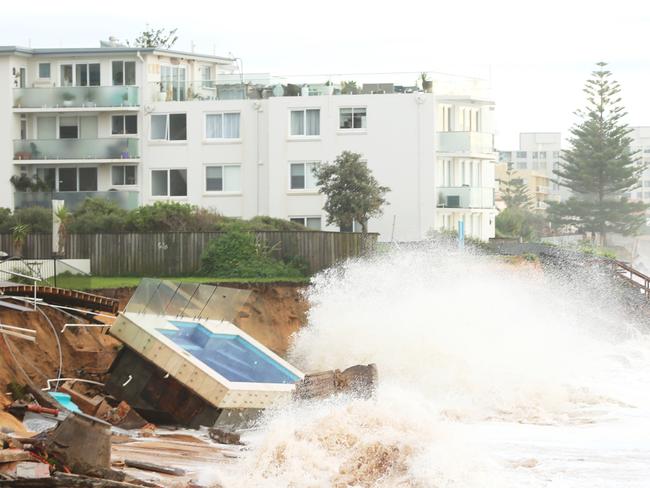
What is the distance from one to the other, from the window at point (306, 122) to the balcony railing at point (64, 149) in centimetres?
646

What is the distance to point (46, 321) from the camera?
29219 mm

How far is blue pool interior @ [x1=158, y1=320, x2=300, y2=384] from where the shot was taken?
Result: 28.6 m

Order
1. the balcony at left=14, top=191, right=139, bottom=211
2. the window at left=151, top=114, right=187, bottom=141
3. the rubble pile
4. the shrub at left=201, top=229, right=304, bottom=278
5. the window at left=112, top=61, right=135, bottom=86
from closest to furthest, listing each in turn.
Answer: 1. the rubble pile
2. the shrub at left=201, top=229, right=304, bottom=278
3. the balcony at left=14, top=191, right=139, bottom=211
4. the window at left=151, top=114, right=187, bottom=141
5. the window at left=112, top=61, right=135, bottom=86

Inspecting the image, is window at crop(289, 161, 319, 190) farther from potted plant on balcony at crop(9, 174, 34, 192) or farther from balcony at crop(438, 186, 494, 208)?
potted plant on balcony at crop(9, 174, 34, 192)

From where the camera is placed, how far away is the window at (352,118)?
2205 inches

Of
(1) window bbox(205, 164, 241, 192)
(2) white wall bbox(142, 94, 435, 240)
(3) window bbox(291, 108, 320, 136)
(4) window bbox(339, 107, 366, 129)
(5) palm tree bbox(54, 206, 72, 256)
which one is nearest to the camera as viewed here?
(5) palm tree bbox(54, 206, 72, 256)

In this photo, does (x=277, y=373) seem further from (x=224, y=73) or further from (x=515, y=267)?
(x=224, y=73)

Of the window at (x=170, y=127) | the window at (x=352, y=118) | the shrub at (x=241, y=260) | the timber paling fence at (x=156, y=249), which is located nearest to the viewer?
the shrub at (x=241, y=260)

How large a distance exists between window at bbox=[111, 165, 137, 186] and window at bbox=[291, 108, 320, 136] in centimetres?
690

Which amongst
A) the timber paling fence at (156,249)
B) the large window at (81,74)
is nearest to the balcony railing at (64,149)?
the large window at (81,74)

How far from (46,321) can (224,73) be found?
113ft

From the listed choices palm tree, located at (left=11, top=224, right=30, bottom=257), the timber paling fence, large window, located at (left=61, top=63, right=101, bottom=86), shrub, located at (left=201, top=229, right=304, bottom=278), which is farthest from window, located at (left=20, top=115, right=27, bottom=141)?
shrub, located at (left=201, top=229, right=304, bottom=278)

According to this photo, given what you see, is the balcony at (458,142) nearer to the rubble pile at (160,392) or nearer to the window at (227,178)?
the window at (227,178)

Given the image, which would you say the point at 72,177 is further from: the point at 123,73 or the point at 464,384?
the point at 464,384
